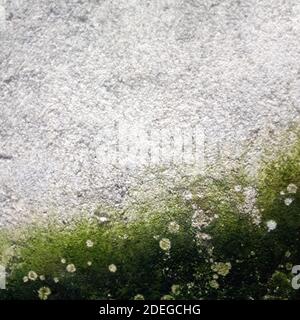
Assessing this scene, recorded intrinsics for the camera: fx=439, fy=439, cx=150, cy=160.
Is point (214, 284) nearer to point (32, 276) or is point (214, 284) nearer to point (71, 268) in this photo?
point (71, 268)

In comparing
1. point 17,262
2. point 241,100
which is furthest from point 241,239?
point 17,262

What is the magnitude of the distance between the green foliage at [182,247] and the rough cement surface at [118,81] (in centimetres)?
20

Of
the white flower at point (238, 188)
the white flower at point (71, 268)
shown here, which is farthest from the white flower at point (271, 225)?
the white flower at point (71, 268)

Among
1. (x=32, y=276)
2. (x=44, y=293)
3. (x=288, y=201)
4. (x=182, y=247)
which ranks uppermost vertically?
(x=288, y=201)

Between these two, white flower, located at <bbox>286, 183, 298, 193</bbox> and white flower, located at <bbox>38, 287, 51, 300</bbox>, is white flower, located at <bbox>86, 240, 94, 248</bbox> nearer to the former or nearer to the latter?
white flower, located at <bbox>38, 287, 51, 300</bbox>

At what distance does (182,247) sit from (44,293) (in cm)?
100

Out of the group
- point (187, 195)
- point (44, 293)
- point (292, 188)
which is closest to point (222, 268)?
point (187, 195)

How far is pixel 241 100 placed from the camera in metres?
2.97

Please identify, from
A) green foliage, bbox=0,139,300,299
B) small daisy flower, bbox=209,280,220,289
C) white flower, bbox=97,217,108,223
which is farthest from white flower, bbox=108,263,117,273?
small daisy flower, bbox=209,280,220,289

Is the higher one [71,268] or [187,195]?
[187,195]

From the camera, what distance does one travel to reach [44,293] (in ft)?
9.91

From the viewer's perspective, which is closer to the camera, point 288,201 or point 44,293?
point 288,201

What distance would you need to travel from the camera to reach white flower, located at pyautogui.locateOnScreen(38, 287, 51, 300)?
3020 mm

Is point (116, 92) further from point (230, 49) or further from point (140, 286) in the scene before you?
point (140, 286)
